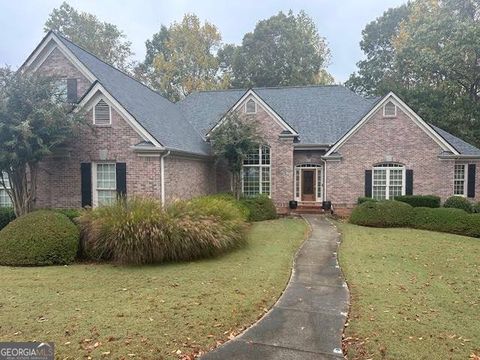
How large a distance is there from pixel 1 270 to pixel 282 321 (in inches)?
297

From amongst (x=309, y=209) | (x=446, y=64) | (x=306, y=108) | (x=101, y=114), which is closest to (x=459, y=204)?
(x=309, y=209)

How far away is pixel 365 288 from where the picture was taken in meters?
7.06

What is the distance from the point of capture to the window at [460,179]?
18.2 meters

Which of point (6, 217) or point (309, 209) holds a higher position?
point (6, 217)

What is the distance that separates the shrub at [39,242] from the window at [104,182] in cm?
443

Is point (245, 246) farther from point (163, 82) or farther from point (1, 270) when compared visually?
point (163, 82)

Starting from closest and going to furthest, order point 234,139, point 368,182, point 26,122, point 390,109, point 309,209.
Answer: point 26,122, point 234,139, point 390,109, point 368,182, point 309,209

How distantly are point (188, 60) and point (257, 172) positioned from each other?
76.9 ft

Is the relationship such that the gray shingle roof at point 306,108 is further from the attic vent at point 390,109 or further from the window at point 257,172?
the window at point 257,172

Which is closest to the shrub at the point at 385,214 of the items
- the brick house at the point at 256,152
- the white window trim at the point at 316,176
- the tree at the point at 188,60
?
the brick house at the point at 256,152

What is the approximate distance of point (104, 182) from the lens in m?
14.2

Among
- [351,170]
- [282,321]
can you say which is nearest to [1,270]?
[282,321]

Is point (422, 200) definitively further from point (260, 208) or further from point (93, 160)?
point (93, 160)

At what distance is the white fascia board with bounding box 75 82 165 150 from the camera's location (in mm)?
13234
